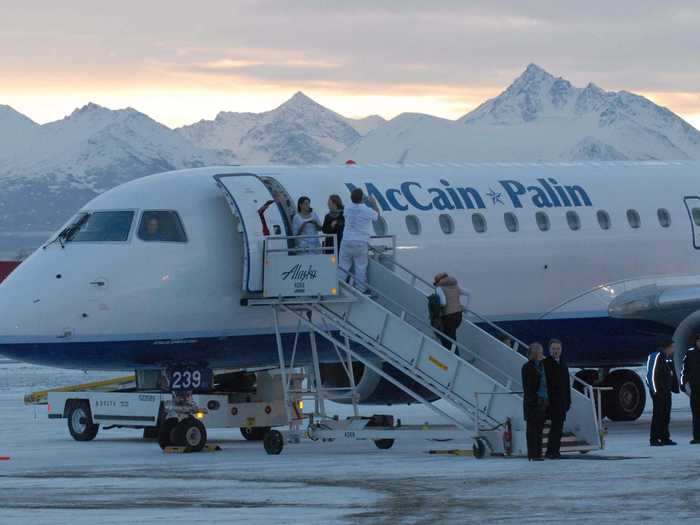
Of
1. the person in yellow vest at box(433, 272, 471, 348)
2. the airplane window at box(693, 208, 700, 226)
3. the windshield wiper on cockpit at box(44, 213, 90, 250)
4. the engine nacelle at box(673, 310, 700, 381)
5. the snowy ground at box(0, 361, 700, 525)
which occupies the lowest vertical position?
the snowy ground at box(0, 361, 700, 525)

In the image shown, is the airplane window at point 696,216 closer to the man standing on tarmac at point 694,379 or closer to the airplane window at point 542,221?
the airplane window at point 542,221

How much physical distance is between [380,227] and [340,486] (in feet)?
32.8

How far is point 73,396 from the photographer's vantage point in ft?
109

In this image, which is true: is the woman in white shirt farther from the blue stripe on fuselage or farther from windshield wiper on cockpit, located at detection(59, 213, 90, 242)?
windshield wiper on cockpit, located at detection(59, 213, 90, 242)

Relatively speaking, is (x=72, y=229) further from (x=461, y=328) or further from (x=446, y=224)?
(x=446, y=224)

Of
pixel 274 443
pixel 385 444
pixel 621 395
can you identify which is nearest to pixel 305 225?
pixel 274 443

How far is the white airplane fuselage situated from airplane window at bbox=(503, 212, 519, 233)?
68 millimetres

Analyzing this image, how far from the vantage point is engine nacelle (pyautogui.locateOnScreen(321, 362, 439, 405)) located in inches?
1268

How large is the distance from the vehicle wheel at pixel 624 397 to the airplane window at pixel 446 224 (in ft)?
24.5

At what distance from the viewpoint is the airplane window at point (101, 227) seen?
3042 centimetres

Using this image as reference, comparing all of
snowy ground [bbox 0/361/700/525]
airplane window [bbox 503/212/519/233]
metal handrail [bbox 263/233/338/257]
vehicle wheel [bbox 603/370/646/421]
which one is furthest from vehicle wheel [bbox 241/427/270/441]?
vehicle wheel [bbox 603/370/646/421]

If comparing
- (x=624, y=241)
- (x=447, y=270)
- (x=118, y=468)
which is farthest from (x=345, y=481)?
(x=624, y=241)

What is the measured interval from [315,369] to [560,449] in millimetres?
4824

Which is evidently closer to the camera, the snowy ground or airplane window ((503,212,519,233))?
the snowy ground
